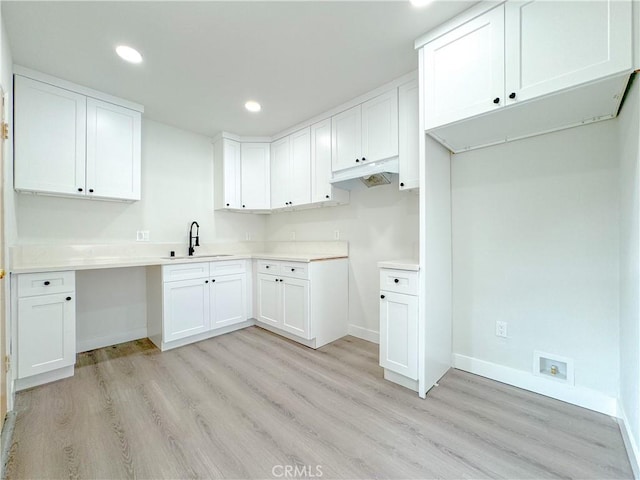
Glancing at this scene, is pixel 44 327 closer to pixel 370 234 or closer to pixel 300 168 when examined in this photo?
pixel 300 168

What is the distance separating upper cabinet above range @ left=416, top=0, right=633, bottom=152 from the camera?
127 cm

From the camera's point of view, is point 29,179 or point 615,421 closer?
point 615,421

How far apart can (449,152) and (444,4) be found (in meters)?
1.02

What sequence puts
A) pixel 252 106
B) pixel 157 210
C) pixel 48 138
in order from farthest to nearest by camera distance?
pixel 157 210 → pixel 252 106 → pixel 48 138

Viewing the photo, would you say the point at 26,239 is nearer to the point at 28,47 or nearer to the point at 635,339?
the point at 28,47

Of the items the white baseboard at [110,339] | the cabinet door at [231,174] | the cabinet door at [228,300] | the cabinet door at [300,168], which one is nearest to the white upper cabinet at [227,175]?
the cabinet door at [231,174]

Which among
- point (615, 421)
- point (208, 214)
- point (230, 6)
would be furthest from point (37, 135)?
point (615, 421)


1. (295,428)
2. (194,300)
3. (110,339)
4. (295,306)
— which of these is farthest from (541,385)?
(110,339)

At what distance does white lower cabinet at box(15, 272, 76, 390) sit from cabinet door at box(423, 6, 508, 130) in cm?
307

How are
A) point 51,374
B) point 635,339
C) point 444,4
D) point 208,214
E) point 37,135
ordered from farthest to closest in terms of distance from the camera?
1. point 208,214
2. point 37,135
3. point 51,374
4. point 444,4
5. point 635,339

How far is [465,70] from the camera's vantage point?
1702 mm

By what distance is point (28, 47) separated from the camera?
1.98m

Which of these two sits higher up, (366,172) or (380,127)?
(380,127)

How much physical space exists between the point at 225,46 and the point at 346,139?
1.34 meters
